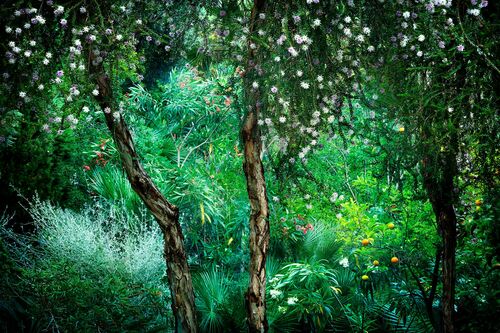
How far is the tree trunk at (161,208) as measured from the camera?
3.80 meters

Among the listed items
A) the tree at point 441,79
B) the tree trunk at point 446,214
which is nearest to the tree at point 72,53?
the tree at point 441,79

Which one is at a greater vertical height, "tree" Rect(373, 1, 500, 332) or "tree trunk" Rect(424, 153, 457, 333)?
"tree" Rect(373, 1, 500, 332)

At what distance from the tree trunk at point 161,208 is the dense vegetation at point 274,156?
1 cm

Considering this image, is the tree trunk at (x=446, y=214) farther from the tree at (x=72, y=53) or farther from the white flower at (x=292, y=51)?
the tree at (x=72, y=53)

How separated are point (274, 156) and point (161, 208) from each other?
3.40 feet

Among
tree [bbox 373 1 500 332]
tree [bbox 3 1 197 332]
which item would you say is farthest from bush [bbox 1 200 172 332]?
tree [bbox 373 1 500 332]

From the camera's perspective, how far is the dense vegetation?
3.25m

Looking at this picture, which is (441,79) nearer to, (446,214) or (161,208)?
(446,214)

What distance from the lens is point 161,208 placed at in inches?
162

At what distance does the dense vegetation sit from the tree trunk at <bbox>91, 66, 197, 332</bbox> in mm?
11

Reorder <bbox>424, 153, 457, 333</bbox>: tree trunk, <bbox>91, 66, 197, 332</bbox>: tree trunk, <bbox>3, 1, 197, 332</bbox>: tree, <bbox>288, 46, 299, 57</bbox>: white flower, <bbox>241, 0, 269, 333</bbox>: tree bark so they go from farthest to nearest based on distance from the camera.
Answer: <bbox>241, 0, 269, 333</bbox>: tree bark
<bbox>91, 66, 197, 332</bbox>: tree trunk
<bbox>424, 153, 457, 333</bbox>: tree trunk
<bbox>3, 1, 197, 332</bbox>: tree
<bbox>288, 46, 299, 57</bbox>: white flower

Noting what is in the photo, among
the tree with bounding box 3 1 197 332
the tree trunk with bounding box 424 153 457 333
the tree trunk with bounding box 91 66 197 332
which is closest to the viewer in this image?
the tree with bounding box 3 1 197 332

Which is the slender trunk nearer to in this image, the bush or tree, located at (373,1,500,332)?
the bush

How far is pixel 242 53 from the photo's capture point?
351 cm
